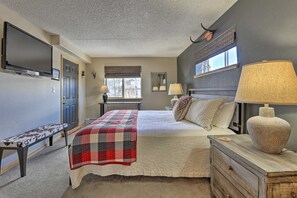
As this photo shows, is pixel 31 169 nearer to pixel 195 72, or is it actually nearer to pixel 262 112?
pixel 262 112

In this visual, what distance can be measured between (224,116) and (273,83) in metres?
1.16

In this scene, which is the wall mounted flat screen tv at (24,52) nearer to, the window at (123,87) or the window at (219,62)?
the window at (123,87)

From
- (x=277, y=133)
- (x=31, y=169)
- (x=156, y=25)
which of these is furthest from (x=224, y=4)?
(x=31, y=169)

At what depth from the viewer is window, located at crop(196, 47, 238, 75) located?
2526mm

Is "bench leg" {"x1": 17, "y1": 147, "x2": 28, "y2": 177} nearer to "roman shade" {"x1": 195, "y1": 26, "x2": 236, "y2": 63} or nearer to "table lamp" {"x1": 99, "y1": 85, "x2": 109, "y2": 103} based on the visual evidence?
"roman shade" {"x1": 195, "y1": 26, "x2": 236, "y2": 63}

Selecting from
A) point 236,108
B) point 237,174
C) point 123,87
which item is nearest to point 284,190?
point 237,174

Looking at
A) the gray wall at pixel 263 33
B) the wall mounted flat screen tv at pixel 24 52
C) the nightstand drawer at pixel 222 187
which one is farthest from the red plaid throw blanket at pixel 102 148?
the wall mounted flat screen tv at pixel 24 52

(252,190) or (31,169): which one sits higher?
(252,190)

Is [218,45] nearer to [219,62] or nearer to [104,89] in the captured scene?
[219,62]

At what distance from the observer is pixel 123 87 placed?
6.17 m

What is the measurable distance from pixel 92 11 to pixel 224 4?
6.19 feet

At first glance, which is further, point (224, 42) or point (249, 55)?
point (224, 42)

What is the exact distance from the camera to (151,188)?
200 centimetres

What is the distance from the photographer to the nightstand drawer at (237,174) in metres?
1.13
